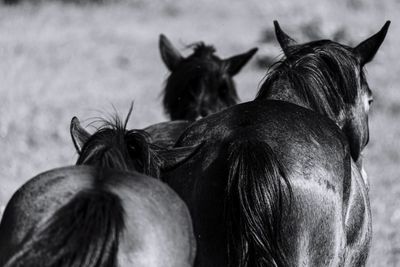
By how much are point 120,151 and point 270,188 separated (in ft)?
2.24

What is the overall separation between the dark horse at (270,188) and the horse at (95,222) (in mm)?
515

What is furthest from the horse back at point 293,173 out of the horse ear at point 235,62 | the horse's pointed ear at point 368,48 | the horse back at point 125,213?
the horse ear at point 235,62

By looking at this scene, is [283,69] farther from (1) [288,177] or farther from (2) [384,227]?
(2) [384,227]

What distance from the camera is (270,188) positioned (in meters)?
3.46

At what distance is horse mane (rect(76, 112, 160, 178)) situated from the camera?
10.3ft

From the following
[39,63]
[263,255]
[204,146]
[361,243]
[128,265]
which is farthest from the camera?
[39,63]

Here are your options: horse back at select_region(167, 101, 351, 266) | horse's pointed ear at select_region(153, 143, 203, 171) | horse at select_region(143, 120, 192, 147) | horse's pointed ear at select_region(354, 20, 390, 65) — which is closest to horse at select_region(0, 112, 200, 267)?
horse's pointed ear at select_region(153, 143, 203, 171)

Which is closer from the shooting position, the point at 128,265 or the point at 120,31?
the point at 128,265

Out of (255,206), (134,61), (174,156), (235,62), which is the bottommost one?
(255,206)

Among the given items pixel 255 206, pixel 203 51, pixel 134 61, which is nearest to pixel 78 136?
pixel 255 206

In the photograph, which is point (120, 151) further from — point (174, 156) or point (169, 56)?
point (169, 56)

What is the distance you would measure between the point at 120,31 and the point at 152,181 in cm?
1988

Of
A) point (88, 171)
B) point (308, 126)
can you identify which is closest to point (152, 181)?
point (88, 171)

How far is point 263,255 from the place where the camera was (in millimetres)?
3469
